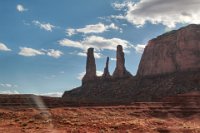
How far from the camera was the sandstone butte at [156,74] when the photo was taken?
11381cm

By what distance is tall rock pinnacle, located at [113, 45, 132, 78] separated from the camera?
142212 mm

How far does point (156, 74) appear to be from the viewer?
134000mm

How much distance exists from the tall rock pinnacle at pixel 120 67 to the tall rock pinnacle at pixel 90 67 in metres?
8.67

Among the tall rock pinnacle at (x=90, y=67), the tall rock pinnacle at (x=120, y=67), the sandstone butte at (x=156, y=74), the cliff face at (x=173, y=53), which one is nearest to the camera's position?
the sandstone butte at (x=156, y=74)

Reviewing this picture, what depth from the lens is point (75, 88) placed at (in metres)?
150

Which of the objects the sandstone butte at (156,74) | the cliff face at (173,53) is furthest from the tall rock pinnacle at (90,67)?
the cliff face at (173,53)

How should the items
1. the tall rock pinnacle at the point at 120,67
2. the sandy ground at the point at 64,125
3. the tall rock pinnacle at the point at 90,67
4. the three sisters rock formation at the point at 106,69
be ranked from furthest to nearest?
the tall rock pinnacle at the point at 90,67, the three sisters rock formation at the point at 106,69, the tall rock pinnacle at the point at 120,67, the sandy ground at the point at 64,125

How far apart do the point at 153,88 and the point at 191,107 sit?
52883 mm

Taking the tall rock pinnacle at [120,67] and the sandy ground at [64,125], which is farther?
the tall rock pinnacle at [120,67]

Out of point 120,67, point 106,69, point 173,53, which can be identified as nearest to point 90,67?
point 106,69

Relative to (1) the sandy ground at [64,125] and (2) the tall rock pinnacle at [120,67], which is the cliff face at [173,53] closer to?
(2) the tall rock pinnacle at [120,67]

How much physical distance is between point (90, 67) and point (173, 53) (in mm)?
32335

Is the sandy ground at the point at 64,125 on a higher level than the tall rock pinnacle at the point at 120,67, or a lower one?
lower

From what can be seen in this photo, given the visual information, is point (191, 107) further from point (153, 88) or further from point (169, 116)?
point (153, 88)
